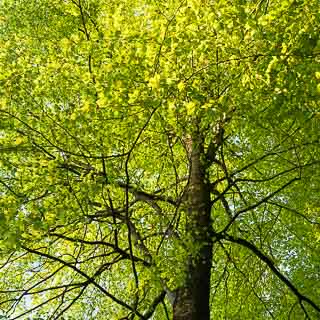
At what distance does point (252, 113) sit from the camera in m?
5.90

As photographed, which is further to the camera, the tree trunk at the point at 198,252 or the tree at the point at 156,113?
the tree trunk at the point at 198,252

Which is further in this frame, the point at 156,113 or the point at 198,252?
the point at 198,252

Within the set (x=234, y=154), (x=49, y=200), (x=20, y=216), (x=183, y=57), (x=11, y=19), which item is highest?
(x=11, y=19)

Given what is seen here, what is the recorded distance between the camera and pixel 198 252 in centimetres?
632

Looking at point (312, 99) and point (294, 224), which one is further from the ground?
point (294, 224)

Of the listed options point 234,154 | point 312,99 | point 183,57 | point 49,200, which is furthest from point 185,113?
point 234,154

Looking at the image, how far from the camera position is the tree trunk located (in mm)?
6000

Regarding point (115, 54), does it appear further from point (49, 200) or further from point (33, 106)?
point (49, 200)

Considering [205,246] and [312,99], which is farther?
[205,246]

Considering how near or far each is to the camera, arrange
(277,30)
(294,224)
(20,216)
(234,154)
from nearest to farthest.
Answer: (20,216)
(277,30)
(234,154)
(294,224)

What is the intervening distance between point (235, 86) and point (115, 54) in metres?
1.45

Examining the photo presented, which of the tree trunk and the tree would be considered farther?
the tree trunk

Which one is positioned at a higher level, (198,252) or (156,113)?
(156,113)

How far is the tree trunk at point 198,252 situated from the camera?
19.7 feet
